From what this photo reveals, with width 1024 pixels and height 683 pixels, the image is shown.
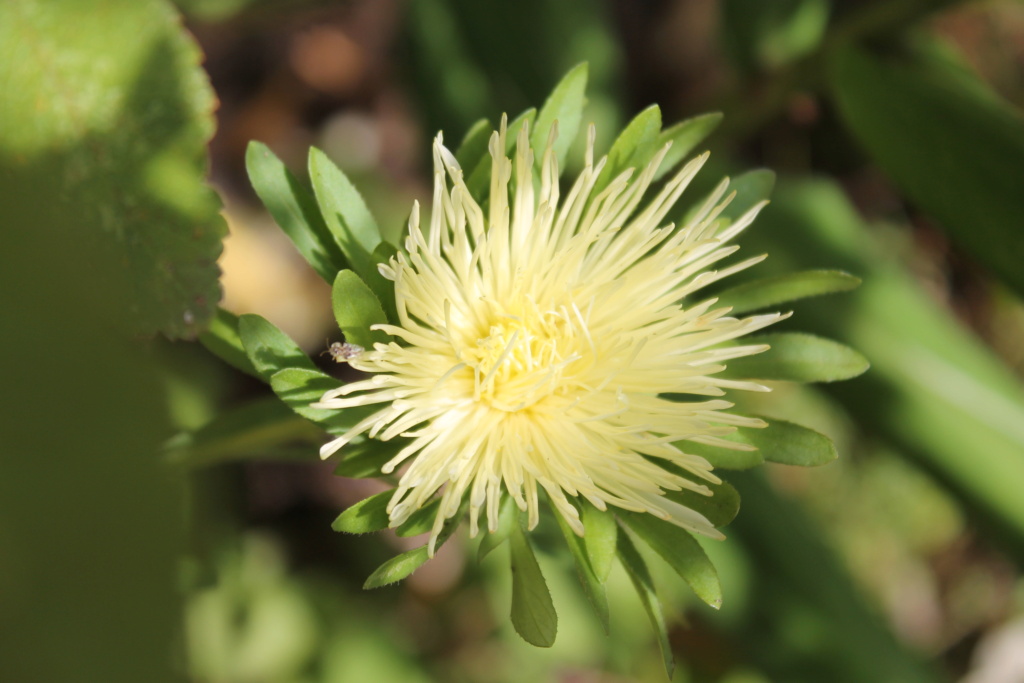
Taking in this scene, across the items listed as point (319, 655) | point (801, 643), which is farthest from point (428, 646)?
point (801, 643)

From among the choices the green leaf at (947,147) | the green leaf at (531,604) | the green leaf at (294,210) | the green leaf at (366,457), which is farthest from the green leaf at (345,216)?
the green leaf at (947,147)

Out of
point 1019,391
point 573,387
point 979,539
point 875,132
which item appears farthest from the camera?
point 979,539

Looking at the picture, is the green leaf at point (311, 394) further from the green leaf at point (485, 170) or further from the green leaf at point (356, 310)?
the green leaf at point (485, 170)

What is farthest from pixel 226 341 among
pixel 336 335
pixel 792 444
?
pixel 336 335

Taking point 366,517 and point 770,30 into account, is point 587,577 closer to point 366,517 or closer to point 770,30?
point 366,517

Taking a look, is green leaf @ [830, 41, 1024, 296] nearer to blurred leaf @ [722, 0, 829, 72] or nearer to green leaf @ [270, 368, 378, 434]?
blurred leaf @ [722, 0, 829, 72]

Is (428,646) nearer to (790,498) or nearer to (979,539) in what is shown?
(790,498)
